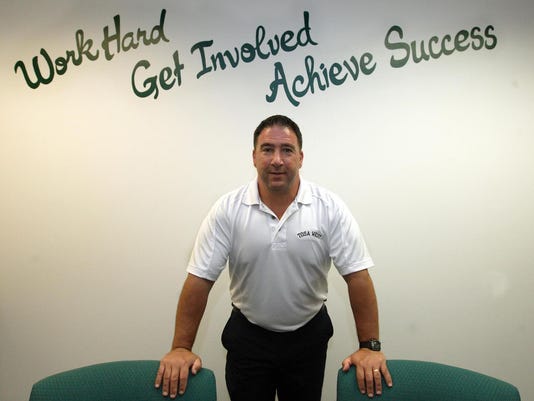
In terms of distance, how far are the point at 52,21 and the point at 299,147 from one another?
1.64 m

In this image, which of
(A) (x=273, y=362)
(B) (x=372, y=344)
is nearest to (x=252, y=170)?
(A) (x=273, y=362)

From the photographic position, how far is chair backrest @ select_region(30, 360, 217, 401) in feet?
3.40

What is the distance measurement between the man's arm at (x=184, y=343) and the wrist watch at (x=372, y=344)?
0.57 metres

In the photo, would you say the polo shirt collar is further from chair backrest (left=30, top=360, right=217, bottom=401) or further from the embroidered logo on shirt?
chair backrest (left=30, top=360, right=217, bottom=401)

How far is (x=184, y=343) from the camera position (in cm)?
129

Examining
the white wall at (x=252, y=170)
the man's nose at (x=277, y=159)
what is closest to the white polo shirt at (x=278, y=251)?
the man's nose at (x=277, y=159)

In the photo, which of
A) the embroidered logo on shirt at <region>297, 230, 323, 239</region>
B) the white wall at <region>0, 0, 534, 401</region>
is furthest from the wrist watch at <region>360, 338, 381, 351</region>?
the white wall at <region>0, 0, 534, 401</region>

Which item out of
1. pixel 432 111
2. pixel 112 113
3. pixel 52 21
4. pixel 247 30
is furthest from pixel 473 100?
pixel 52 21

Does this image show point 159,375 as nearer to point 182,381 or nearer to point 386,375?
point 182,381

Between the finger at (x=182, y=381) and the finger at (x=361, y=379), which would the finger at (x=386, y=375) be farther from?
the finger at (x=182, y=381)

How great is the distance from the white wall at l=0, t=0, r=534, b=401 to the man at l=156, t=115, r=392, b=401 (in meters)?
0.62

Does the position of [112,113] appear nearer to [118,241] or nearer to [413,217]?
[118,241]

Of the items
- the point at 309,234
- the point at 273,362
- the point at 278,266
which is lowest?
the point at 273,362

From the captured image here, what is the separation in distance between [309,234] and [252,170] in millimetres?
772
